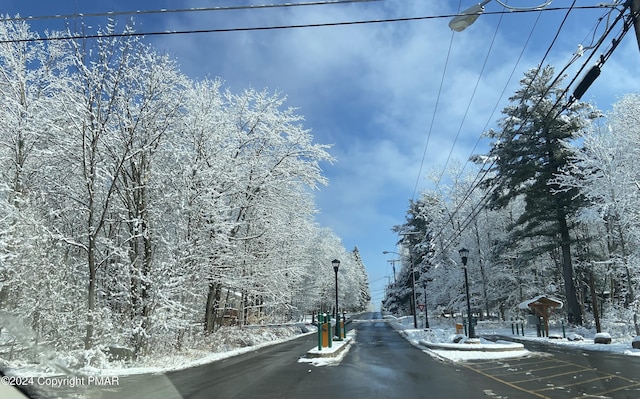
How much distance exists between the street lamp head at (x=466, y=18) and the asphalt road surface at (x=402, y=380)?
23.2 ft

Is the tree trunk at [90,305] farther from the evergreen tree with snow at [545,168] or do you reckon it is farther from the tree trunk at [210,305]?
the evergreen tree with snow at [545,168]

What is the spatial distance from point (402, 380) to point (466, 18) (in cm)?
828

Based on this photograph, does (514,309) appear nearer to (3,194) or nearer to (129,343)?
(129,343)

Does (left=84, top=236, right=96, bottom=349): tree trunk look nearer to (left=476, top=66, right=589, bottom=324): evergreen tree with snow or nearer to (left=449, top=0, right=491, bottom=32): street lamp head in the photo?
(left=449, top=0, right=491, bottom=32): street lamp head

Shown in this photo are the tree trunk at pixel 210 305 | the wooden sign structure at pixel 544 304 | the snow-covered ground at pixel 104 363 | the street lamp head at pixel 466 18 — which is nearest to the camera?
the street lamp head at pixel 466 18

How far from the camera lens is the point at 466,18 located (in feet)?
26.2

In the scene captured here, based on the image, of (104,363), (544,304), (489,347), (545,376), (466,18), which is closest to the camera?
(466,18)

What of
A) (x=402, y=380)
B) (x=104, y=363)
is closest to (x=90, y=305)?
(x=104, y=363)

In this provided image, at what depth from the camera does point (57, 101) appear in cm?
1581

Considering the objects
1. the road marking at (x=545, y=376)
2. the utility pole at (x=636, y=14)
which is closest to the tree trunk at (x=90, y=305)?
the road marking at (x=545, y=376)

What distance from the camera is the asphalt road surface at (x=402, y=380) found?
8.90 meters

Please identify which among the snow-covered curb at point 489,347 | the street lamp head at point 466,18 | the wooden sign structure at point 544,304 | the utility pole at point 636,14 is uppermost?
the utility pole at point 636,14

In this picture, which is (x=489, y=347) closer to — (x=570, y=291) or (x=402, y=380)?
(x=402, y=380)

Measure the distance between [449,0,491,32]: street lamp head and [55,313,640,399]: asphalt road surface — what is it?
7.08 m
